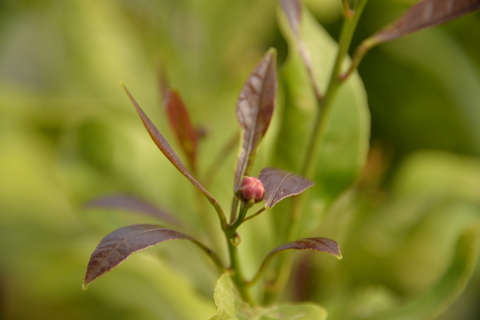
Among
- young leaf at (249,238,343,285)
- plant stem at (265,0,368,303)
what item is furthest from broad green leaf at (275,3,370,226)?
young leaf at (249,238,343,285)

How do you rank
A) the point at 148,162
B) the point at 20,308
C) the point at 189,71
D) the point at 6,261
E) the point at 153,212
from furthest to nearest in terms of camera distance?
the point at 189,71 < the point at 6,261 < the point at 20,308 < the point at 148,162 < the point at 153,212

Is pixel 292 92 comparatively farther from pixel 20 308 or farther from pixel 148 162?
pixel 20 308

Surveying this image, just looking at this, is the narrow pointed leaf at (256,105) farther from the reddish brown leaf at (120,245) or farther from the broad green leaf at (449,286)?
the broad green leaf at (449,286)

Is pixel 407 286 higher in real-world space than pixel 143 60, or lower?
lower

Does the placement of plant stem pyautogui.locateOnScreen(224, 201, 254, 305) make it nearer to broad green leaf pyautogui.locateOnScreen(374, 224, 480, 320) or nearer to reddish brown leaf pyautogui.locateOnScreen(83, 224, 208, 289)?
reddish brown leaf pyautogui.locateOnScreen(83, 224, 208, 289)

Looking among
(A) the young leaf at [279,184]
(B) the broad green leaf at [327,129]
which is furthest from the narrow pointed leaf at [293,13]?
(A) the young leaf at [279,184]

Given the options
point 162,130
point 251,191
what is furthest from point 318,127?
point 162,130

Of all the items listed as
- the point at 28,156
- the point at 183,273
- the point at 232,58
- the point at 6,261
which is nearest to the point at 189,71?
the point at 232,58
